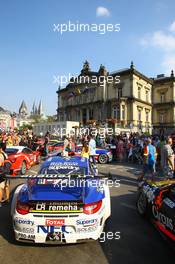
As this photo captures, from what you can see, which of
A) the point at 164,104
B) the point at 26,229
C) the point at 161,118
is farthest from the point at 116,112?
the point at 26,229

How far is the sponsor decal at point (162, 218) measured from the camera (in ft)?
12.9

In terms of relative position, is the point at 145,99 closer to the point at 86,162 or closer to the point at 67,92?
the point at 67,92

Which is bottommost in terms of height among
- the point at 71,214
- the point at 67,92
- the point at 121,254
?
the point at 121,254

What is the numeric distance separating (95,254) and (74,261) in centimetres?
41

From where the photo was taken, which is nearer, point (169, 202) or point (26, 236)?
point (26, 236)

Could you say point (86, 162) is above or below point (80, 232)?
above

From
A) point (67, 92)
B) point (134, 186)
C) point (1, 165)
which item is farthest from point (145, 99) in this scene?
point (1, 165)

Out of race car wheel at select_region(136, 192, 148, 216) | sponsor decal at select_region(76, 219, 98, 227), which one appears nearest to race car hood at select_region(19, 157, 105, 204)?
sponsor decal at select_region(76, 219, 98, 227)

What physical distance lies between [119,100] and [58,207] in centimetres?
4520

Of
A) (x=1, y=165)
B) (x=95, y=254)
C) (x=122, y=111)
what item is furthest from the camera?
(x=122, y=111)

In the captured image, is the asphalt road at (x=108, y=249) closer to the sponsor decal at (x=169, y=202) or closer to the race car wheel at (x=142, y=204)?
the race car wheel at (x=142, y=204)

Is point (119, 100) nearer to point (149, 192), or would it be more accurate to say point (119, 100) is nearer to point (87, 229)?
point (149, 192)

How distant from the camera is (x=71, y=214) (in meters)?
3.81

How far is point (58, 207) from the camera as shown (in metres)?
3.87
